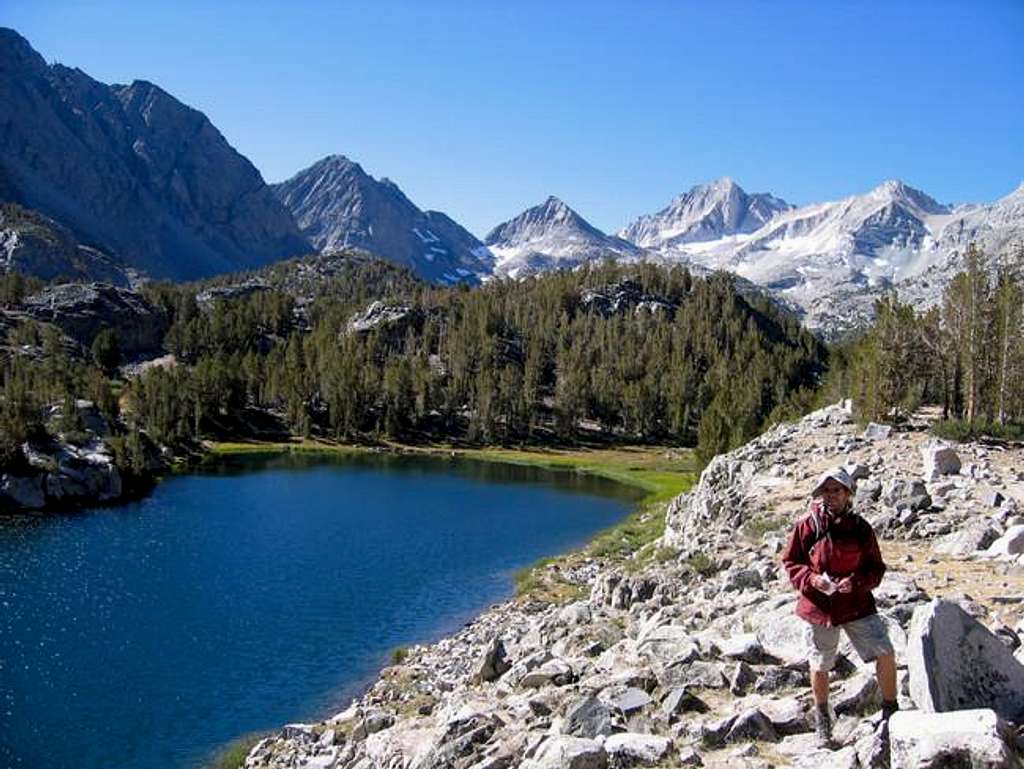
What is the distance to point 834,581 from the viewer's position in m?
11.2

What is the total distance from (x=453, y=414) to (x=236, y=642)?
13264cm

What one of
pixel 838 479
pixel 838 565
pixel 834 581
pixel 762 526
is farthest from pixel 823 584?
pixel 762 526

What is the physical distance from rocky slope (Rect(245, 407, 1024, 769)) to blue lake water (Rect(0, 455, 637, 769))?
570 centimetres

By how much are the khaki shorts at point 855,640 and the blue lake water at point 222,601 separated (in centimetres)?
2664

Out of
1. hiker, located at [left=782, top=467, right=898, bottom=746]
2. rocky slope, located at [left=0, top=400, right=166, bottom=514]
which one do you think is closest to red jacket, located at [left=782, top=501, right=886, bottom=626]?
hiker, located at [left=782, top=467, right=898, bottom=746]

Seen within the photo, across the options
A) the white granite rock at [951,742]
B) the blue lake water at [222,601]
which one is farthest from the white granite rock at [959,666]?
the blue lake water at [222,601]

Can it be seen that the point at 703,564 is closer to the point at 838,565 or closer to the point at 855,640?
the point at 855,640

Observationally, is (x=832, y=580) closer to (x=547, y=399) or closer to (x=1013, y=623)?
(x=1013, y=623)

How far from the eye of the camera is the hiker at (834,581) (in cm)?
1116

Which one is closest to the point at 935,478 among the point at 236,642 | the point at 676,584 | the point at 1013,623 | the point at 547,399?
the point at 676,584

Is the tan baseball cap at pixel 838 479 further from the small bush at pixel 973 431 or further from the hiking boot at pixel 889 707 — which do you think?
the small bush at pixel 973 431

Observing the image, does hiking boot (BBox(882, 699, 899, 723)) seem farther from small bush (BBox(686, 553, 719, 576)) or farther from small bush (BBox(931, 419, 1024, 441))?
small bush (BBox(931, 419, 1024, 441))

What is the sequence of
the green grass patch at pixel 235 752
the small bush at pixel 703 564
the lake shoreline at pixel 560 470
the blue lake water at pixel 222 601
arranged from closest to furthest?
1. the small bush at pixel 703 564
2. the green grass patch at pixel 235 752
3. the blue lake water at pixel 222 601
4. the lake shoreline at pixel 560 470

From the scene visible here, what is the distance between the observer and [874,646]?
1105 cm
